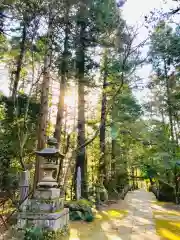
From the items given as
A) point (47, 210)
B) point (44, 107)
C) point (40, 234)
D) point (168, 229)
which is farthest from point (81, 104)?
point (40, 234)

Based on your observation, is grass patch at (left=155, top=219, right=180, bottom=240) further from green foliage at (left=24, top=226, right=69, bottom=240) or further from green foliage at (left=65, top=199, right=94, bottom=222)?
green foliage at (left=24, top=226, right=69, bottom=240)

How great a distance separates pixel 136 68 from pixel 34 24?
159 inches

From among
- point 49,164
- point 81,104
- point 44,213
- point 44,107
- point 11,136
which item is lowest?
point 44,213

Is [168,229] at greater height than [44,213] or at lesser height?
lesser

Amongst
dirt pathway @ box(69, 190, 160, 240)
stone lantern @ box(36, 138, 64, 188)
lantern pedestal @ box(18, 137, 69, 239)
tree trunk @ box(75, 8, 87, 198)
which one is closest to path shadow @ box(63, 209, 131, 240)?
dirt pathway @ box(69, 190, 160, 240)

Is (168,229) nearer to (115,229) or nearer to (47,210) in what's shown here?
(115,229)

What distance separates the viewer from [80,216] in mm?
7488

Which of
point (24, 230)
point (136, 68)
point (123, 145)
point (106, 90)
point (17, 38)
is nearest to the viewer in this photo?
point (24, 230)

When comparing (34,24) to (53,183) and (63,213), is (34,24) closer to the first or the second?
(53,183)

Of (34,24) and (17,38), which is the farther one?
(17,38)

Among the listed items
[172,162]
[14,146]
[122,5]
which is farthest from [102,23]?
[172,162]

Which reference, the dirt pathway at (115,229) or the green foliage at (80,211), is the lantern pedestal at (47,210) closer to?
the dirt pathway at (115,229)

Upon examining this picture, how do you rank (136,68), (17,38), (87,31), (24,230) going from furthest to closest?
(17,38)
(87,31)
(136,68)
(24,230)

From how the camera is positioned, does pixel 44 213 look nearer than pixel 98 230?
Yes
